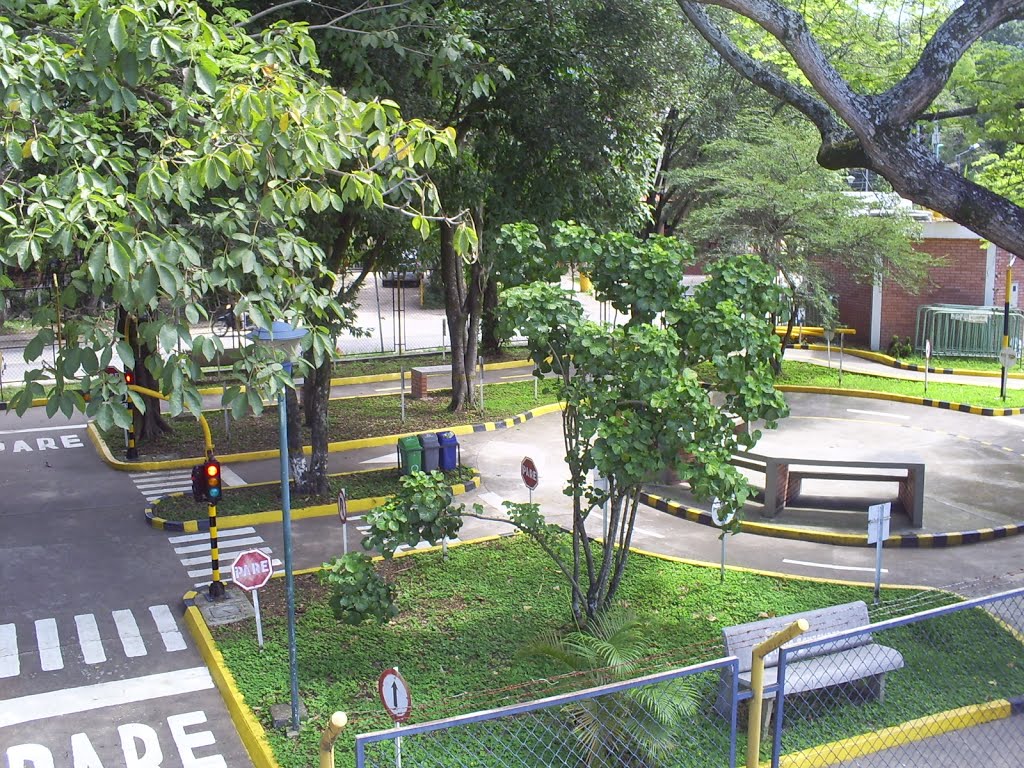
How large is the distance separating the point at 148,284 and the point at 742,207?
18733 mm

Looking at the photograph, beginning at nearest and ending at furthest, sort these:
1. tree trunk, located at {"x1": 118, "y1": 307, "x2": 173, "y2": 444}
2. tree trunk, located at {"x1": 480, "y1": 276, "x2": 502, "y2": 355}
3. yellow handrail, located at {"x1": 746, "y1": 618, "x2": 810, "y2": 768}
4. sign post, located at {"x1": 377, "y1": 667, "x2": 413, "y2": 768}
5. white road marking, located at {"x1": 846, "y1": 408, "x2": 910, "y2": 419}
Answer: yellow handrail, located at {"x1": 746, "y1": 618, "x2": 810, "y2": 768} < sign post, located at {"x1": 377, "y1": 667, "x2": 413, "y2": 768} < tree trunk, located at {"x1": 118, "y1": 307, "x2": 173, "y2": 444} < white road marking, located at {"x1": 846, "y1": 408, "x2": 910, "y2": 419} < tree trunk, located at {"x1": 480, "y1": 276, "x2": 502, "y2": 355}

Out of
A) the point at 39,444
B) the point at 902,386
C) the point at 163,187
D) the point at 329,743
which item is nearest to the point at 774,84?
the point at 163,187

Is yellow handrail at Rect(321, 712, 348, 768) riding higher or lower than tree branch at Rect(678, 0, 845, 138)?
lower

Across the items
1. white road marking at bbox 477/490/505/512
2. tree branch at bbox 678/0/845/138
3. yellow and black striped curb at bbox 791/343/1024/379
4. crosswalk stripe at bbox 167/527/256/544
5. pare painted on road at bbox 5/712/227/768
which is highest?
tree branch at bbox 678/0/845/138

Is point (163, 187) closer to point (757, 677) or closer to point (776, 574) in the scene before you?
point (757, 677)

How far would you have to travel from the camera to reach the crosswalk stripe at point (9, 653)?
1020cm

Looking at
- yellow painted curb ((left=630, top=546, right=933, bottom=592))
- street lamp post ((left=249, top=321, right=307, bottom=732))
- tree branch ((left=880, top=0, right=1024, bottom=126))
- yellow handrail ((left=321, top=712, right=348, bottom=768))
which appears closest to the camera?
yellow handrail ((left=321, top=712, right=348, bottom=768))

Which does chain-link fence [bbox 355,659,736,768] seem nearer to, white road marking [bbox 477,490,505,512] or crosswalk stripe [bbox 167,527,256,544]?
crosswalk stripe [bbox 167,527,256,544]

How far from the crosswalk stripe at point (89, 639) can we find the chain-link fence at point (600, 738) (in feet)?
13.6

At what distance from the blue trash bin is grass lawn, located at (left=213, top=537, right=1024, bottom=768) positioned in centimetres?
347

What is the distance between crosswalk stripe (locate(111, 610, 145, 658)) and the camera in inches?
421

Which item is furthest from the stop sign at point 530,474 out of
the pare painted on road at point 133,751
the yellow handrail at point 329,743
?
the yellow handrail at point 329,743

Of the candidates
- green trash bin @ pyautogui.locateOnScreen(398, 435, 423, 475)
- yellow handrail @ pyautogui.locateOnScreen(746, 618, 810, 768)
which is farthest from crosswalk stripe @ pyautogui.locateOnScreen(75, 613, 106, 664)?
yellow handrail @ pyautogui.locateOnScreen(746, 618, 810, 768)

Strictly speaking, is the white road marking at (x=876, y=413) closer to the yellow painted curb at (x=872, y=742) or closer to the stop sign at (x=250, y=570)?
the yellow painted curb at (x=872, y=742)
